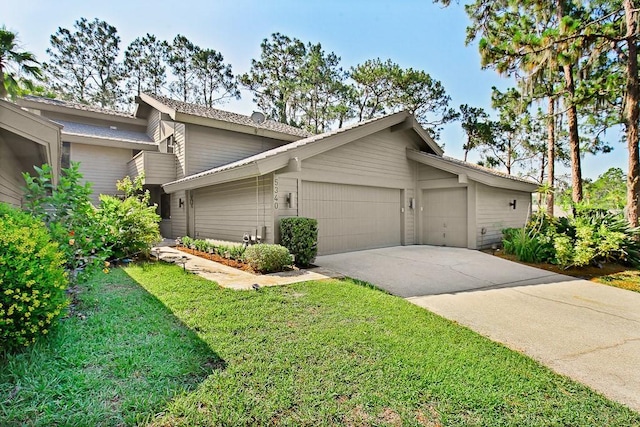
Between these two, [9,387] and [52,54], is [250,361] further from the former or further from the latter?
[52,54]

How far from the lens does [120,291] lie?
534 centimetres

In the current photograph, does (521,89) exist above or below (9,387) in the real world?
above

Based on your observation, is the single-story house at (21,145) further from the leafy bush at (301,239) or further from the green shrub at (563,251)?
the green shrub at (563,251)

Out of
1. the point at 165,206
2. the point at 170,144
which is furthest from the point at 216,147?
the point at 165,206

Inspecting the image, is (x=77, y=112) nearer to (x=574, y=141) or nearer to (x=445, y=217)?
(x=445, y=217)

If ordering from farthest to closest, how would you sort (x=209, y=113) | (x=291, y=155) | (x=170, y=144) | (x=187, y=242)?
(x=209, y=113)
(x=170, y=144)
(x=187, y=242)
(x=291, y=155)

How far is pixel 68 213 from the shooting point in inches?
170

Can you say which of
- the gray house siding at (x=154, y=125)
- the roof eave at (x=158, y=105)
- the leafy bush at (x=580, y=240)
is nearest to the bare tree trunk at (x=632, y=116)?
the leafy bush at (x=580, y=240)

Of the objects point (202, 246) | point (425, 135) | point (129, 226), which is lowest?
point (202, 246)

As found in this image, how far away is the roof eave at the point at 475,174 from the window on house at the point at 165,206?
11112mm

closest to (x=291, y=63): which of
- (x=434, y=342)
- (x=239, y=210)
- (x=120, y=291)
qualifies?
(x=239, y=210)

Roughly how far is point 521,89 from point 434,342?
12.2 meters

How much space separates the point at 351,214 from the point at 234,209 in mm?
3747

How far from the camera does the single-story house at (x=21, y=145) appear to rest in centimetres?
450
